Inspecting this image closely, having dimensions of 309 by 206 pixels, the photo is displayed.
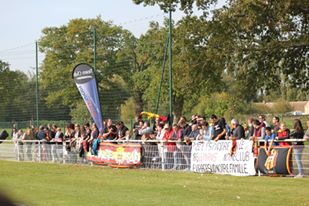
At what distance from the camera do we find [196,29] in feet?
82.9

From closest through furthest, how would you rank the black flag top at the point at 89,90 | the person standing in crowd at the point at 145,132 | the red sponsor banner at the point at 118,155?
the red sponsor banner at the point at 118,155, the person standing in crowd at the point at 145,132, the black flag top at the point at 89,90

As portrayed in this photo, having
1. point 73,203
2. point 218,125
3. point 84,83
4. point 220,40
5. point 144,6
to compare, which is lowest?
point 73,203

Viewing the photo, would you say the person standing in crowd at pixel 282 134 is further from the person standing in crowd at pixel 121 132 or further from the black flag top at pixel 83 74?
the black flag top at pixel 83 74

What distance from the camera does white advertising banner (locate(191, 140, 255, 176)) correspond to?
17.7 m

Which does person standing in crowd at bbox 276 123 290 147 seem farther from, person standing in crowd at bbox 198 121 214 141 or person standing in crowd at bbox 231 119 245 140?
person standing in crowd at bbox 198 121 214 141

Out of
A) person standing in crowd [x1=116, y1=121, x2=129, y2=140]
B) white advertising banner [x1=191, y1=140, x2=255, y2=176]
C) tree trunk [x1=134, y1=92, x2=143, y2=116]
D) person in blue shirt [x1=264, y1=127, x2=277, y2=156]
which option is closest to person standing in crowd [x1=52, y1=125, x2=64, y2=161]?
person standing in crowd [x1=116, y1=121, x2=129, y2=140]

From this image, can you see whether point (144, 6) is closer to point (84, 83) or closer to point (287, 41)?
point (84, 83)

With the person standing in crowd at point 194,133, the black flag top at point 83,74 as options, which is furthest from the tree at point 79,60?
the person standing in crowd at point 194,133

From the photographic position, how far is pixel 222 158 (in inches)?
724

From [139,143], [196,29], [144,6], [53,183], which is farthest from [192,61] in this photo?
[53,183]

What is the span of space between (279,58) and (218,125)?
668cm

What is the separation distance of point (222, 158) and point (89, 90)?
7.55 meters

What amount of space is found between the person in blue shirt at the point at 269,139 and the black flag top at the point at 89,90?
7.99 metres

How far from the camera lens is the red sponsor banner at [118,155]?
2153 centimetres
